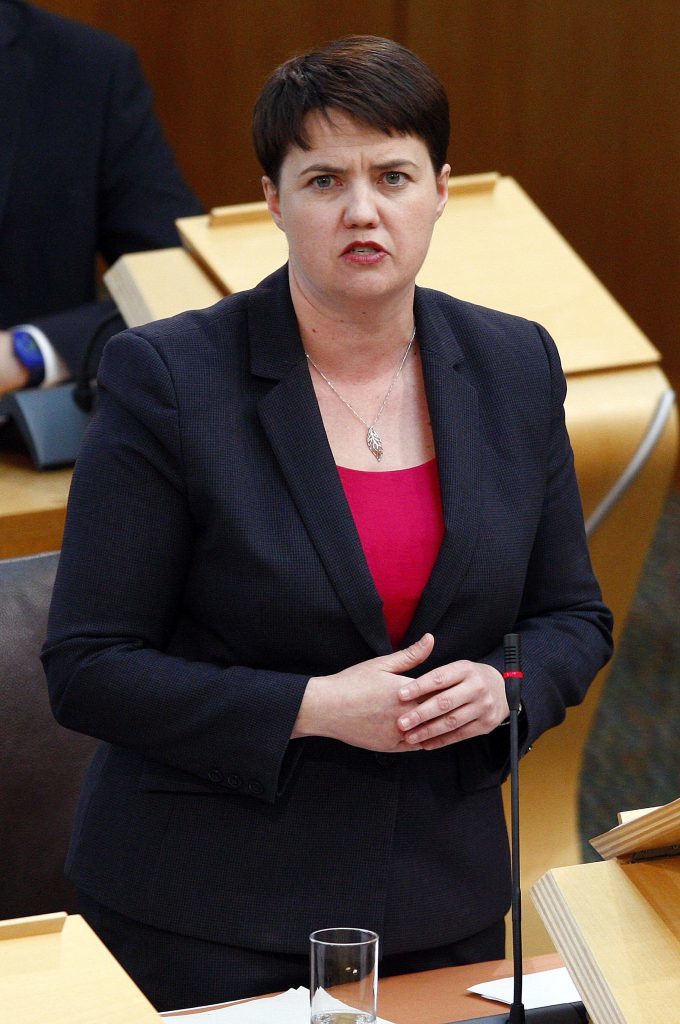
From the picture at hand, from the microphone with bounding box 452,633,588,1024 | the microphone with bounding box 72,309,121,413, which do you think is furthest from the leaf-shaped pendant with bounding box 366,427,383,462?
the microphone with bounding box 72,309,121,413

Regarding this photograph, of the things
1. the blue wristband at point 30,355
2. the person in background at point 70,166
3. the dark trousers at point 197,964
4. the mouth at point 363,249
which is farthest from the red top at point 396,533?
the person in background at point 70,166

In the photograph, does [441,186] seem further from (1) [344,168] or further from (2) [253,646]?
(2) [253,646]

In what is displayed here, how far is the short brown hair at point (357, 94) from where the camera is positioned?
156 centimetres

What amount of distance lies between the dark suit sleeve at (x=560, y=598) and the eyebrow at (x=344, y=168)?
0.31 m

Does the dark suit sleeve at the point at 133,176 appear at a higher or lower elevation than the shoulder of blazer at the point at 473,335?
lower

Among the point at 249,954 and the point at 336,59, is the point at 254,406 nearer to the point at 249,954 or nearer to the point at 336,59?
the point at 336,59

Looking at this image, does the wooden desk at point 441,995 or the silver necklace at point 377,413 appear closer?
the wooden desk at point 441,995

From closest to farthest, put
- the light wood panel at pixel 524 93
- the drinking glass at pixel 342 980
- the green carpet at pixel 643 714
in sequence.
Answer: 1. the drinking glass at pixel 342 980
2. the green carpet at pixel 643 714
3. the light wood panel at pixel 524 93

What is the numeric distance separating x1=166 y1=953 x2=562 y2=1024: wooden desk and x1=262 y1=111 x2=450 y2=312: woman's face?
27.5 inches

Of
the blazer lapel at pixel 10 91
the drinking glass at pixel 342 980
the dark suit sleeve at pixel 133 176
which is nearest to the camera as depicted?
the drinking glass at pixel 342 980

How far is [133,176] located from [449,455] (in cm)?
168

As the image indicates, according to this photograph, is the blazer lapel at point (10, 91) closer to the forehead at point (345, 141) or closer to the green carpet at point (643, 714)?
the forehead at point (345, 141)

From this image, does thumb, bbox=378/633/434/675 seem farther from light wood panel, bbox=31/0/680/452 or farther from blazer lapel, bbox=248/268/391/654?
light wood panel, bbox=31/0/680/452

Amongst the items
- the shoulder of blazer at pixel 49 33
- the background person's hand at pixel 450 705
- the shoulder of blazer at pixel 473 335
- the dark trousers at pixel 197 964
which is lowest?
the dark trousers at pixel 197 964
